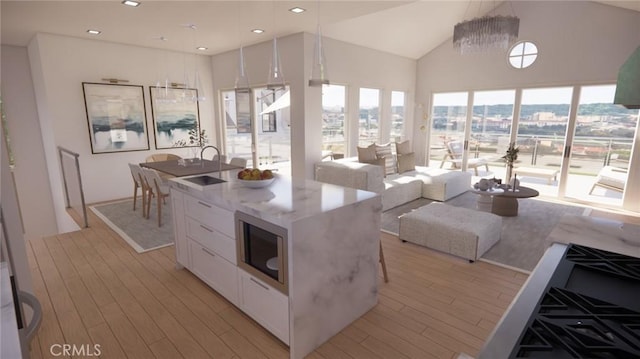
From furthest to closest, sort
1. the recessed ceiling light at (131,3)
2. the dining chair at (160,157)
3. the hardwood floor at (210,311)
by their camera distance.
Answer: the dining chair at (160,157) → the recessed ceiling light at (131,3) → the hardwood floor at (210,311)

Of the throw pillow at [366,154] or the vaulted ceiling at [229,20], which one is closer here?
the vaulted ceiling at [229,20]

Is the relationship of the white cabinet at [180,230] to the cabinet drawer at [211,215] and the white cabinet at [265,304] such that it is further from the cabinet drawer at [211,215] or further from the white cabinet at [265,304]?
the white cabinet at [265,304]

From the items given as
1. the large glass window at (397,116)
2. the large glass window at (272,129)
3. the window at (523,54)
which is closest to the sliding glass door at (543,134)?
the window at (523,54)

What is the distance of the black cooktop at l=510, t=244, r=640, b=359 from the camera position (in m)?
0.82

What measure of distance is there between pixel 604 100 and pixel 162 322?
7039 mm

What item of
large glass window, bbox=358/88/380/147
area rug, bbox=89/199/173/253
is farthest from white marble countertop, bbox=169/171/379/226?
large glass window, bbox=358/88/380/147

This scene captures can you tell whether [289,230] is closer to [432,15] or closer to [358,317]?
[358,317]

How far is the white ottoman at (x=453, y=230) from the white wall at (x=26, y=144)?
21.0ft

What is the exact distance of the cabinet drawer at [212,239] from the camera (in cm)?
240

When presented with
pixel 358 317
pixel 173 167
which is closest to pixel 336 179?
pixel 173 167

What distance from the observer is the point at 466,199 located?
19.0 feet

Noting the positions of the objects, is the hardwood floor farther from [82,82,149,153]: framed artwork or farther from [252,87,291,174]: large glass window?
[252,87,291,174]: large glass window

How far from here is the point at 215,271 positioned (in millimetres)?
2664

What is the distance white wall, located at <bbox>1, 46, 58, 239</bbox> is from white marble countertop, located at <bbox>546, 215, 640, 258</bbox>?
744 centimetres
